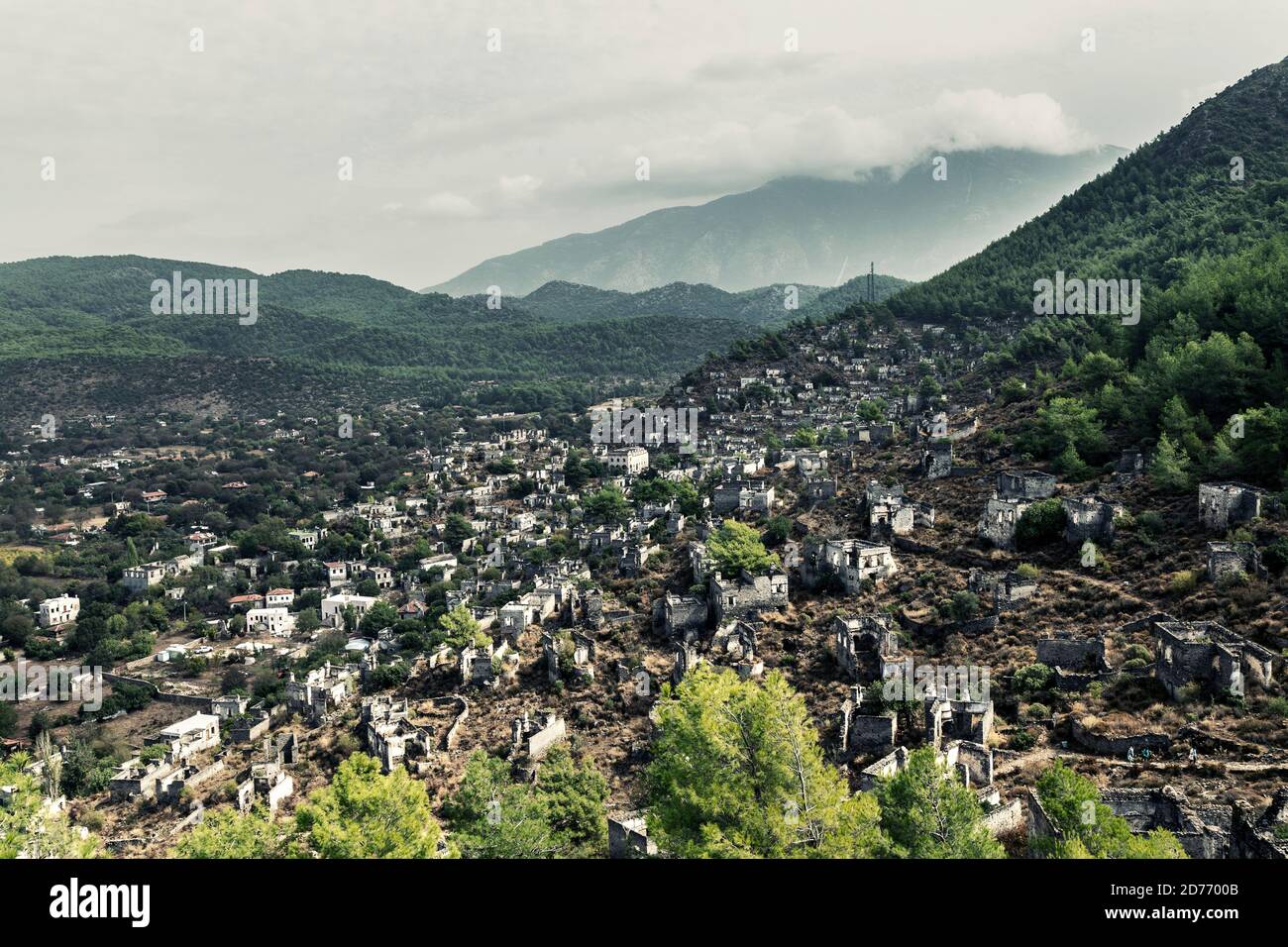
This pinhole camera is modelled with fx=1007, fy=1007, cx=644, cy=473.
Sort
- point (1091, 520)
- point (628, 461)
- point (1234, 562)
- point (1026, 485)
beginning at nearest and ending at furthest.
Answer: point (1234, 562) < point (1091, 520) < point (1026, 485) < point (628, 461)

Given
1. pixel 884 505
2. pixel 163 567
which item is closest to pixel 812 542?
pixel 884 505

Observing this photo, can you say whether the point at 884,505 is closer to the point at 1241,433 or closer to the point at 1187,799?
the point at 1241,433

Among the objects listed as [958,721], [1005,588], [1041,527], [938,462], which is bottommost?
[958,721]

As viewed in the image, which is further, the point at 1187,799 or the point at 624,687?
the point at 624,687

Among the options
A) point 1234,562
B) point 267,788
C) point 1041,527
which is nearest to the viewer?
point 1234,562

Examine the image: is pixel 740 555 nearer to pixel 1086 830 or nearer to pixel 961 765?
pixel 961 765

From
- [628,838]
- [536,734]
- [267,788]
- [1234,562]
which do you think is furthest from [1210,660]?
[267,788]
